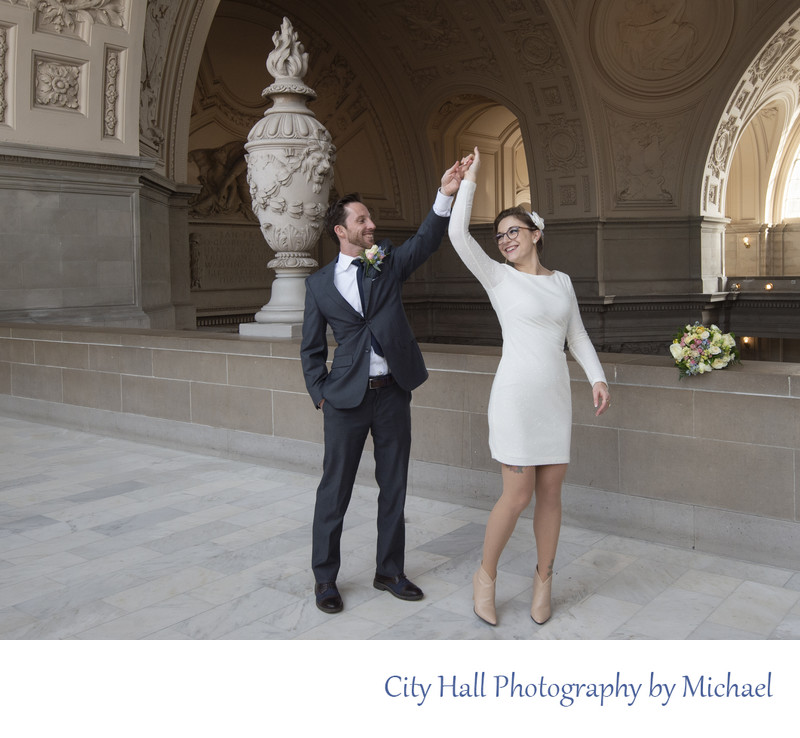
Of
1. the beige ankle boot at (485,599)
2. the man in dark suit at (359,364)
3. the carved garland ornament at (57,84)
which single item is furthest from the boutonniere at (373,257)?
the carved garland ornament at (57,84)

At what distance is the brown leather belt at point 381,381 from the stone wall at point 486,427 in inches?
57.4

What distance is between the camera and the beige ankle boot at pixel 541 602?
3.54 meters

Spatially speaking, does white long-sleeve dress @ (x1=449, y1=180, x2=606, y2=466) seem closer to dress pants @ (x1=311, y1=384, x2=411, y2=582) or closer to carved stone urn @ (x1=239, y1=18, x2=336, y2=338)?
dress pants @ (x1=311, y1=384, x2=411, y2=582)

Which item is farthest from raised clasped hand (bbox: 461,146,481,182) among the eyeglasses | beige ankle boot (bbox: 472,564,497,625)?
beige ankle boot (bbox: 472,564,497,625)

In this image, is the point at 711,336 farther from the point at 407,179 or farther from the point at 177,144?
the point at 407,179

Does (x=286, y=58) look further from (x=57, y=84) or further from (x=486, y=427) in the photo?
(x=57, y=84)

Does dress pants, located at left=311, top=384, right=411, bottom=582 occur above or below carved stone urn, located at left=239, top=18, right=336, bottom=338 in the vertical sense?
below

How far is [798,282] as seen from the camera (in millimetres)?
18875

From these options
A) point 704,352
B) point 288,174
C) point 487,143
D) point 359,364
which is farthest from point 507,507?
point 487,143

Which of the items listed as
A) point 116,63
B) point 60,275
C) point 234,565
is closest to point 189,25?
point 116,63

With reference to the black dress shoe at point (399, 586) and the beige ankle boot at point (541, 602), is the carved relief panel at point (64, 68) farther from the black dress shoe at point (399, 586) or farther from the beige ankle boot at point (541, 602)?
the beige ankle boot at point (541, 602)

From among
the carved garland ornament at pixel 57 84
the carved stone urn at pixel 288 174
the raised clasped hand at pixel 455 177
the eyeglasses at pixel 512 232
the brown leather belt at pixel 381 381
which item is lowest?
the brown leather belt at pixel 381 381

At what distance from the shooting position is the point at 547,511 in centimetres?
350

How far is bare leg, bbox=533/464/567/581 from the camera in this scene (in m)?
3.43
